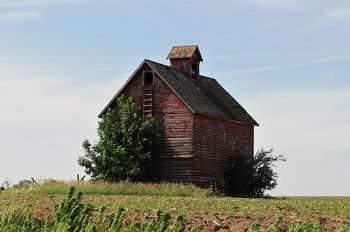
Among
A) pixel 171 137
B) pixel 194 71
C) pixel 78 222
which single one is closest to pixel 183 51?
pixel 194 71

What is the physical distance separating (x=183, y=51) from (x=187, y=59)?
827 millimetres

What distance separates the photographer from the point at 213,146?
46125mm

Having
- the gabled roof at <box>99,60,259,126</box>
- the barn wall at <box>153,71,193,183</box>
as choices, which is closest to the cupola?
the gabled roof at <box>99,60,259,126</box>

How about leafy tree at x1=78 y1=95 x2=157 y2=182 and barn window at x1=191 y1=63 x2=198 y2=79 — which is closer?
leafy tree at x1=78 y1=95 x2=157 y2=182

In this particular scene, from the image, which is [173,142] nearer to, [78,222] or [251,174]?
[251,174]

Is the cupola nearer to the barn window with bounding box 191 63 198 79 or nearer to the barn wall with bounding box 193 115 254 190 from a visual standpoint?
the barn window with bounding box 191 63 198 79

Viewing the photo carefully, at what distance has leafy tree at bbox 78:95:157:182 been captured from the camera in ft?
143

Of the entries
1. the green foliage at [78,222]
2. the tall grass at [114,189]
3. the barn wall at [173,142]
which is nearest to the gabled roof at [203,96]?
the barn wall at [173,142]

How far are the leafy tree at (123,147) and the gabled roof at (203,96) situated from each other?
212 centimetres

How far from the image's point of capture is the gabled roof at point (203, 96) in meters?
45.3

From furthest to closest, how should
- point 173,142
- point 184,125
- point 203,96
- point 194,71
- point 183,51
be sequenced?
point 194,71 → point 183,51 → point 203,96 → point 173,142 → point 184,125

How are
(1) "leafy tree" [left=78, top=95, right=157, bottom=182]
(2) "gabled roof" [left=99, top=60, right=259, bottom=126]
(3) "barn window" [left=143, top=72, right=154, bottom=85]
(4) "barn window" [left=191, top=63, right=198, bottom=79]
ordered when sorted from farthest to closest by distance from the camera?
1. (4) "barn window" [left=191, top=63, right=198, bottom=79]
2. (3) "barn window" [left=143, top=72, right=154, bottom=85]
3. (2) "gabled roof" [left=99, top=60, right=259, bottom=126]
4. (1) "leafy tree" [left=78, top=95, right=157, bottom=182]

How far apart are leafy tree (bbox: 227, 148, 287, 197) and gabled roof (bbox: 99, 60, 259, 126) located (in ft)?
9.46

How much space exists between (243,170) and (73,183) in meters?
13.5
